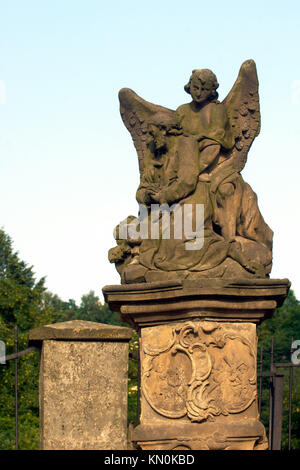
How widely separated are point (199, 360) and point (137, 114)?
242 cm

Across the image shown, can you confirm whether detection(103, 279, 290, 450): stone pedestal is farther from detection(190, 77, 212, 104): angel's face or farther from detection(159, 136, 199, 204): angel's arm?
detection(190, 77, 212, 104): angel's face

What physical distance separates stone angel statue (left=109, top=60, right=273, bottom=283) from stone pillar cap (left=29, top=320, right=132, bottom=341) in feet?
1.41

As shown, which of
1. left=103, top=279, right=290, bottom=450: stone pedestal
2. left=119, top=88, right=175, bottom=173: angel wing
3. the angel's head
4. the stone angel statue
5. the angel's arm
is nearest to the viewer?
left=103, top=279, right=290, bottom=450: stone pedestal

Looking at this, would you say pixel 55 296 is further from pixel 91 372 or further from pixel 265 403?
pixel 91 372

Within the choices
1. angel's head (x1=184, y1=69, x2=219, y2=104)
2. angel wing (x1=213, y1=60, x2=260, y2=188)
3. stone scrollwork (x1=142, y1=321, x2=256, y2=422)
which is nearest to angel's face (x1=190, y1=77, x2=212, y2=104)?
angel's head (x1=184, y1=69, x2=219, y2=104)

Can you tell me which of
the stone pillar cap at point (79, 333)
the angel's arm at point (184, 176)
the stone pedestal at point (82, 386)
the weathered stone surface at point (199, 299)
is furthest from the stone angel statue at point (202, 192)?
the stone pedestal at point (82, 386)

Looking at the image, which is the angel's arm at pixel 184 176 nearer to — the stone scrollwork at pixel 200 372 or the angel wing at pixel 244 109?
the angel wing at pixel 244 109

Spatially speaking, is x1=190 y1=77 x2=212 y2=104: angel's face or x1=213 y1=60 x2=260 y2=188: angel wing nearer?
x1=190 y1=77 x2=212 y2=104: angel's face

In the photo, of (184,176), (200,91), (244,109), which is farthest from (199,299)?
(244,109)

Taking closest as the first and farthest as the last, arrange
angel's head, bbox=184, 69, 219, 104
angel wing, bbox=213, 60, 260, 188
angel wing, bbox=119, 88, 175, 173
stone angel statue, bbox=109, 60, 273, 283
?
stone angel statue, bbox=109, 60, 273, 283 → angel's head, bbox=184, 69, 219, 104 → angel wing, bbox=213, 60, 260, 188 → angel wing, bbox=119, 88, 175, 173

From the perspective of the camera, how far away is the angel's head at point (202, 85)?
805cm

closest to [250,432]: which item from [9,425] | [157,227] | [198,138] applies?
[157,227]

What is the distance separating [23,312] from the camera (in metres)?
32.0

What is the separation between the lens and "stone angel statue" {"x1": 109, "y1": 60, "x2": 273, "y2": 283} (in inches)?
300
